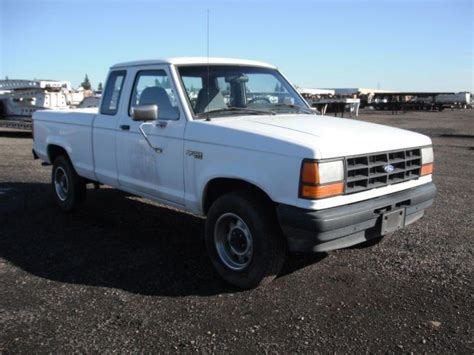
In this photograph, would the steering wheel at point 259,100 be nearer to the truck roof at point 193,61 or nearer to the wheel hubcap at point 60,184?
the truck roof at point 193,61

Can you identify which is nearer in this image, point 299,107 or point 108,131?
point 299,107

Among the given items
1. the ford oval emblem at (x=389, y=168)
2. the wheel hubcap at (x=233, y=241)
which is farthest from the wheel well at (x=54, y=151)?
the ford oval emblem at (x=389, y=168)

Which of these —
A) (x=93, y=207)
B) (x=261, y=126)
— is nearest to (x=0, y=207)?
(x=93, y=207)

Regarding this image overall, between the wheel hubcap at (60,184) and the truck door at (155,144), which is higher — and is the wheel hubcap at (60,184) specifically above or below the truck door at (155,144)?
below

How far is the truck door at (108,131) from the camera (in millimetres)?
5730

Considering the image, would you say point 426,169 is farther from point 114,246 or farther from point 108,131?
point 108,131

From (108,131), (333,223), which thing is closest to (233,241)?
(333,223)

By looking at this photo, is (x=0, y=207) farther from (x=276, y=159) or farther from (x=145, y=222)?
(x=276, y=159)

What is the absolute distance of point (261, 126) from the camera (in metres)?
4.29

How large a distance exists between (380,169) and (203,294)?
1.87 meters

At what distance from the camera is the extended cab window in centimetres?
495

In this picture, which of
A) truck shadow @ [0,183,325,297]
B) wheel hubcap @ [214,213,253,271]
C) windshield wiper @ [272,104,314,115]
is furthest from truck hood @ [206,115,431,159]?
truck shadow @ [0,183,325,297]

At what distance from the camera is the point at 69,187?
6.89 metres

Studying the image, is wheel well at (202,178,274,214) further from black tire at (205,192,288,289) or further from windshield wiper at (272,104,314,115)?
windshield wiper at (272,104,314,115)
